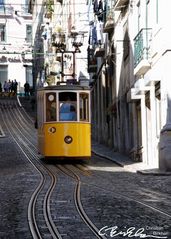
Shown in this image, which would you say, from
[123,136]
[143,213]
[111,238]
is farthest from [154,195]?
[123,136]

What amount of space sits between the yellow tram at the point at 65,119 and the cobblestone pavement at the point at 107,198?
941mm

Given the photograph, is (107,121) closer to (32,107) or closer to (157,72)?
(157,72)

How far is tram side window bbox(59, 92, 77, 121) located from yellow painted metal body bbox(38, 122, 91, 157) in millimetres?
206

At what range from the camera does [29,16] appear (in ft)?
293

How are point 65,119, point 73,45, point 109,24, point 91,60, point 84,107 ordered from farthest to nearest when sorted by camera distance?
point 73,45, point 91,60, point 109,24, point 84,107, point 65,119

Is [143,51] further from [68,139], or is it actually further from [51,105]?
[68,139]

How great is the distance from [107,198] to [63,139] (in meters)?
9.99

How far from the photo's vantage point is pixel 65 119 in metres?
24.7

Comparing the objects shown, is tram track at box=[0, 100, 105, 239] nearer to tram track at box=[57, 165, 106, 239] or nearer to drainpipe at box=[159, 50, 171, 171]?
tram track at box=[57, 165, 106, 239]

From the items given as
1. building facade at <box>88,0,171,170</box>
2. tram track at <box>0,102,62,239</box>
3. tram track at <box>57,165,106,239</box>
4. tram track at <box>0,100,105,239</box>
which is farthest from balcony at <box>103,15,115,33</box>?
tram track at <box>57,165,106,239</box>

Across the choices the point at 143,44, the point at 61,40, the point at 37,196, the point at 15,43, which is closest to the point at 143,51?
the point at 143,44

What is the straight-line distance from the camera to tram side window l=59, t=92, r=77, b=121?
2461 cm

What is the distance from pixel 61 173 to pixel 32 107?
127 feet

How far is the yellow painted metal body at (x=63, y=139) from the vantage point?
24641mm
